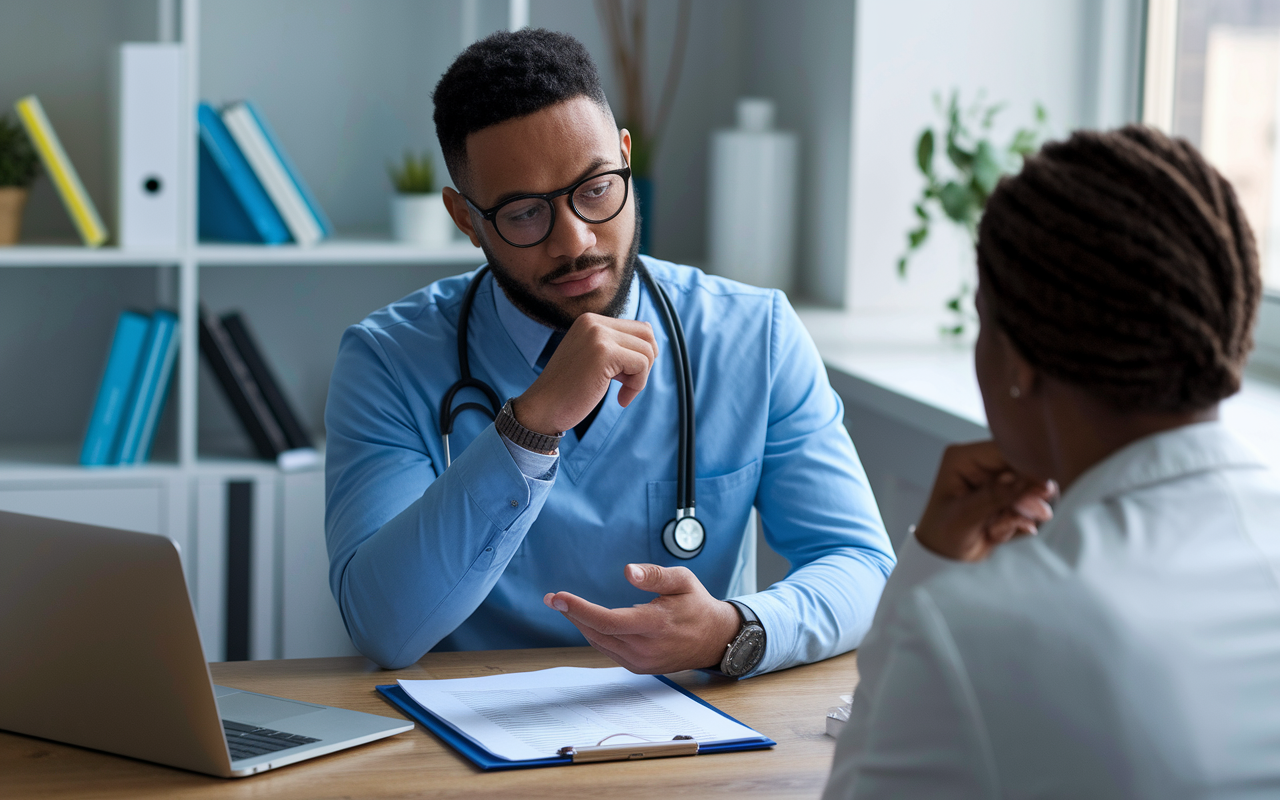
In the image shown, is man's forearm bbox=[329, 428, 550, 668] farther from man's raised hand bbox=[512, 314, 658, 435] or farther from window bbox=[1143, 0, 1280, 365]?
window bbox=[1143, 0, 1280, 365]

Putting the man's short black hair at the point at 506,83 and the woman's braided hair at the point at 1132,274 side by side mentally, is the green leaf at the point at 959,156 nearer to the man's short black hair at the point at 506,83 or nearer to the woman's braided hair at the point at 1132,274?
the man's short black hair at the point at 506,83

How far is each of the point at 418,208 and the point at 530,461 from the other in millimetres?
1383

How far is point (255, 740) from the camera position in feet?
3.26

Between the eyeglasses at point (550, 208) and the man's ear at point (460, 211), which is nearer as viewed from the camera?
the eyeglasses at point (550, 208)

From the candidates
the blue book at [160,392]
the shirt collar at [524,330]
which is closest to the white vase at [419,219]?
the blue book at [160,392]

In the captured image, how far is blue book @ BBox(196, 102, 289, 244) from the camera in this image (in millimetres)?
2373

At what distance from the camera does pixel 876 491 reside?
2355mm

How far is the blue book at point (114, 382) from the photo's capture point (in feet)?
7.79

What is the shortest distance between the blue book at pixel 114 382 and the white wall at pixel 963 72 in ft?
4.78

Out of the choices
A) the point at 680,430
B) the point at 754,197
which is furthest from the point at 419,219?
the point at 680,430

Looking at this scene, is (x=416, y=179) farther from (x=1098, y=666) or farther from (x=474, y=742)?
(x=1098, y=666)

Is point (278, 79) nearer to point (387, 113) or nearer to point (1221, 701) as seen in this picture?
point (387, 113)

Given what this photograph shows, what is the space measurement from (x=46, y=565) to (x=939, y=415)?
1.31 metres

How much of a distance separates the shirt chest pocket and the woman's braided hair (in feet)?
2.59
